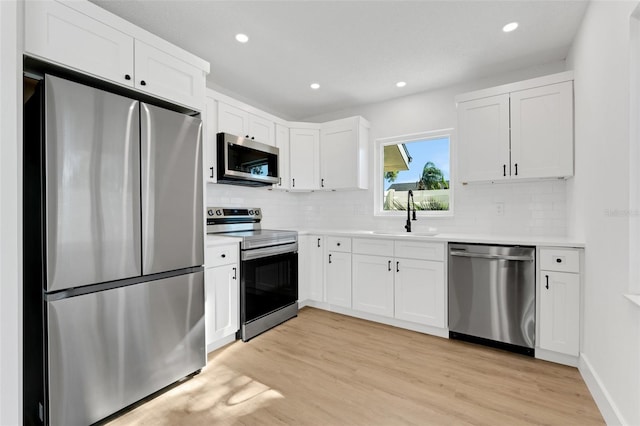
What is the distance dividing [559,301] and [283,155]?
322cm

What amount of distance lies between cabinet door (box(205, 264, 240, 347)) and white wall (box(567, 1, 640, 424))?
8.56ft

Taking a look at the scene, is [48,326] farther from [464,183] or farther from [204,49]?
[464,183]

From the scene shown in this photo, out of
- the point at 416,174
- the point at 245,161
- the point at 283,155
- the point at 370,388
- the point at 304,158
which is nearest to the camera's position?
the point at 370,388

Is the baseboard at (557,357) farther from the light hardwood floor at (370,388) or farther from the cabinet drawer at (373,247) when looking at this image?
the cabinet drawer at (373,247)

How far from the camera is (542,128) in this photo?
2.60 m

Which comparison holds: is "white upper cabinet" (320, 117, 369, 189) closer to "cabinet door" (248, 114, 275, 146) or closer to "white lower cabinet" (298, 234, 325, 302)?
"cabinet door" (248, 114, 275, 146)

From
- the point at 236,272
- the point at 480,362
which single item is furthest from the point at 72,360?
the point at 480,362

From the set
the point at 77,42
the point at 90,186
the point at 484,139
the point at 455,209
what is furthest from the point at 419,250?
the point at 77,42

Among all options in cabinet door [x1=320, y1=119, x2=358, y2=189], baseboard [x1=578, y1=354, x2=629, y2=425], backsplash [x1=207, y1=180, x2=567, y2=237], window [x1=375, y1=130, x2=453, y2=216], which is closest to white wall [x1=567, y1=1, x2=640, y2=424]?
baseboard [x1=578, y1=354, x2=629, y2=425]

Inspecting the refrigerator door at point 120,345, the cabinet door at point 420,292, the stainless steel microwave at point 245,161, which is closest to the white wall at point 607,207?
the cabinet door at point 420,292

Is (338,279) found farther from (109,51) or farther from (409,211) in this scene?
(109,51)

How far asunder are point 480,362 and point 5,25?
143 inches

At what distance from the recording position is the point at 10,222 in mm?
1354

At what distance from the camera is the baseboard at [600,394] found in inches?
59.4
